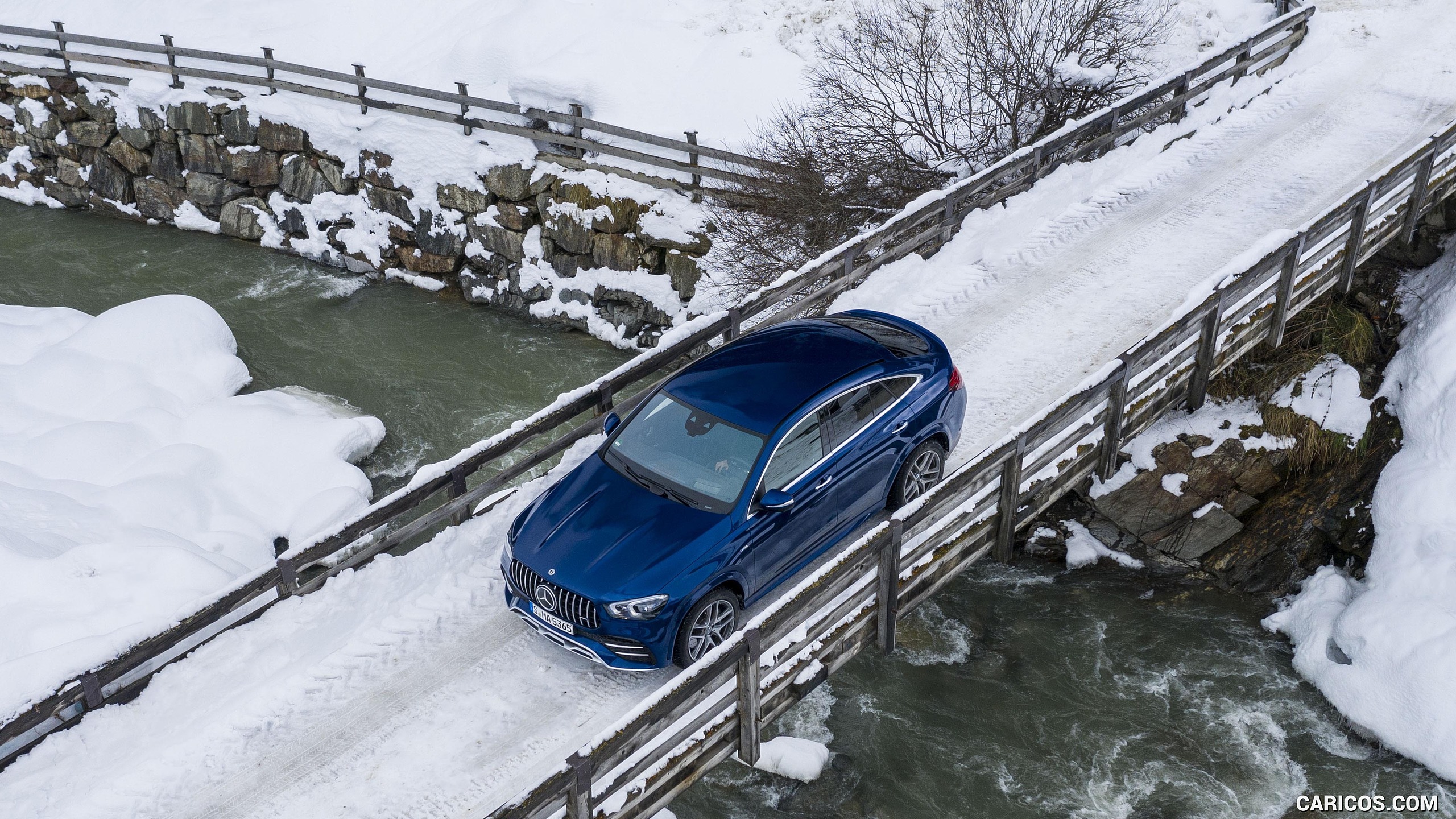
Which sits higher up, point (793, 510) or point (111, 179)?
point (793, 510)

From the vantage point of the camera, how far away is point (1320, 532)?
12.3 meters

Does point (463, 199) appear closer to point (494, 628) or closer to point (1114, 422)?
point (494, 628)

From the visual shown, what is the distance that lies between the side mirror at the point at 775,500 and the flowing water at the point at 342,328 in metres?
9.29

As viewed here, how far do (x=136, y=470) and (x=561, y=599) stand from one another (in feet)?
30.1

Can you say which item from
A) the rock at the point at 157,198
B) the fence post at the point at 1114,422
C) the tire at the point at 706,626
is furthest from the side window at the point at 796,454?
the rock at the point at 157,198

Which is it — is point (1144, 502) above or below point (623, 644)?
below

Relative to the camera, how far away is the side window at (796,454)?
8.25 meters

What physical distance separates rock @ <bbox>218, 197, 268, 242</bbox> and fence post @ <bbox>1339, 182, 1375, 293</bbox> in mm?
19075

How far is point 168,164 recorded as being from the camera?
23.6 meters

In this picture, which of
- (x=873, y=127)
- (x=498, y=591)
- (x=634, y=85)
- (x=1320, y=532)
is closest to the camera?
(x=498, y=591)

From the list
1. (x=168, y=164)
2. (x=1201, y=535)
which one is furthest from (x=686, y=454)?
(x=168, y=164)

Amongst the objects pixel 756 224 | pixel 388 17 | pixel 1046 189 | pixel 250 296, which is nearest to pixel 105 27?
pixel 388 17

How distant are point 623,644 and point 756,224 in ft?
36.4

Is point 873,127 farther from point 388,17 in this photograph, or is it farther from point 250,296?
point 388,17
